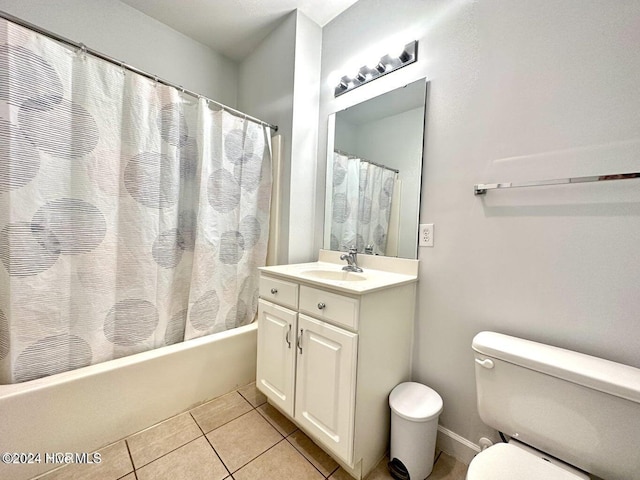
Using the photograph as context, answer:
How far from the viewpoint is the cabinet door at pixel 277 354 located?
124cm

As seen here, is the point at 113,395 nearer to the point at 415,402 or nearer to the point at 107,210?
the point at 107,210

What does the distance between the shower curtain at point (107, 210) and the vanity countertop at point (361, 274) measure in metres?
0.56

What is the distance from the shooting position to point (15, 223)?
1001 mm

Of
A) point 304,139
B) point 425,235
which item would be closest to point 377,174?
point 425,235

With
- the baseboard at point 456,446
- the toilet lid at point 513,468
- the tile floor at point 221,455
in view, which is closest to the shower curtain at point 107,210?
the tile floor at point 221,455

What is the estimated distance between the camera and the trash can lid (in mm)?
1024

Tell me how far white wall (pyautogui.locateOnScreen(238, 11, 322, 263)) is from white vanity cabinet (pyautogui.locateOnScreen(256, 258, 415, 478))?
53 centimetres

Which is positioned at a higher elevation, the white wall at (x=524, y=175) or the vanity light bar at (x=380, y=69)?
the vanity light bar at (x=380, y=69)

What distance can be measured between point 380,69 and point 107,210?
166cm

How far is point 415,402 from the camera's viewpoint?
1095 millimetres

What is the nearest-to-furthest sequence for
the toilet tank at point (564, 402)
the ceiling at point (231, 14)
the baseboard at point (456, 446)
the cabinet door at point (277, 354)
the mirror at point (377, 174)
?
the toilet tank at point (564, 402) < the baseboard at point (456, 446) < the cabinet door at point (277, 354) < the mirror at point (377, 174) < the ceiling at point (231, 14)

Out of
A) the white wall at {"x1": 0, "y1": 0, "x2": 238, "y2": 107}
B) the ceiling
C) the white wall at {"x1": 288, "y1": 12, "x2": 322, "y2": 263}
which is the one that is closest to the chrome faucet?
the white wall at {"x1": 288, "y1": 12, "x2": 322, "y2": 263}

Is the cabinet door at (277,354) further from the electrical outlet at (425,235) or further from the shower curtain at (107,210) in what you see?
the electrical outlet at (425,235)

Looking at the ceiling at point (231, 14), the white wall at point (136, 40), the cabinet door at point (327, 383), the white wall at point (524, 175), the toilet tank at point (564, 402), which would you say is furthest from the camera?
the ceiling at point (231, 14)
